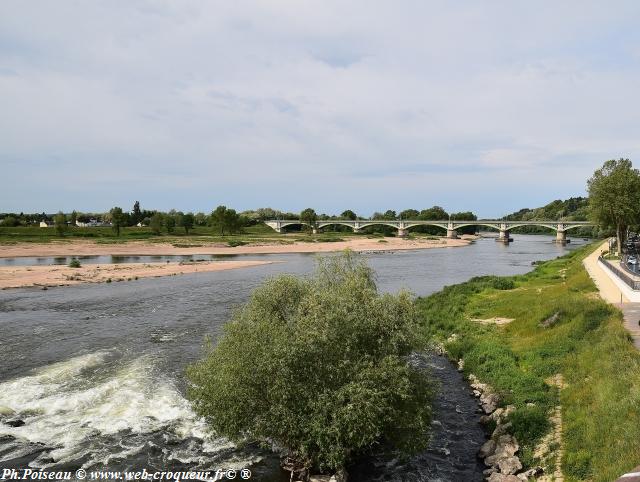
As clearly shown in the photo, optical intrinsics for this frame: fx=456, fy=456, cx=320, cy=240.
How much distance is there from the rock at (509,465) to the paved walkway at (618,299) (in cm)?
947

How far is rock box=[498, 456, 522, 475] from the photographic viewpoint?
1759 cm

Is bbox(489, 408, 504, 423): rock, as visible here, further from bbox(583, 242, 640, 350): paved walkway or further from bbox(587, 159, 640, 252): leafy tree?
bbox(587, 159, 640, 252): leafy tree

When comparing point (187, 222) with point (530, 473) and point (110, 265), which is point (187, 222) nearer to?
point (110, 265)

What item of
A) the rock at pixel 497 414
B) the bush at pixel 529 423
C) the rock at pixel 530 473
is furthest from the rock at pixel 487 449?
the rock at pixel 530 473

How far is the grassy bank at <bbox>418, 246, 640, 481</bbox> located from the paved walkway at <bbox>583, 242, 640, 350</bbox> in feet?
2.34

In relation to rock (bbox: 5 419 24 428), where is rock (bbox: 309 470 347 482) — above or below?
above

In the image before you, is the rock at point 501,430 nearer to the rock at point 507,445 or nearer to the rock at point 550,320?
the rock at point 507,445

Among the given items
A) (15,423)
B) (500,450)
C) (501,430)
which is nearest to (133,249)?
(15,423)

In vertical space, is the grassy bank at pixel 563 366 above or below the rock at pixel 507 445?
above

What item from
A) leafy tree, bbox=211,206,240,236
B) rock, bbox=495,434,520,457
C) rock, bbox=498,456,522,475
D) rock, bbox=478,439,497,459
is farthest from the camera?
leafy tree, bbox=211,206,240,236

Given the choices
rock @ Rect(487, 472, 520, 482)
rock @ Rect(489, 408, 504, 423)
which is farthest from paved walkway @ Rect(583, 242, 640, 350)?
rock @ Rect(487, 472, 520, 482)

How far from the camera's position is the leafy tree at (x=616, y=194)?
5856 centimetres

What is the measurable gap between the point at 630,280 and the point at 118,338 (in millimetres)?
41793

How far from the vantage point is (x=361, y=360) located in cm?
1745
